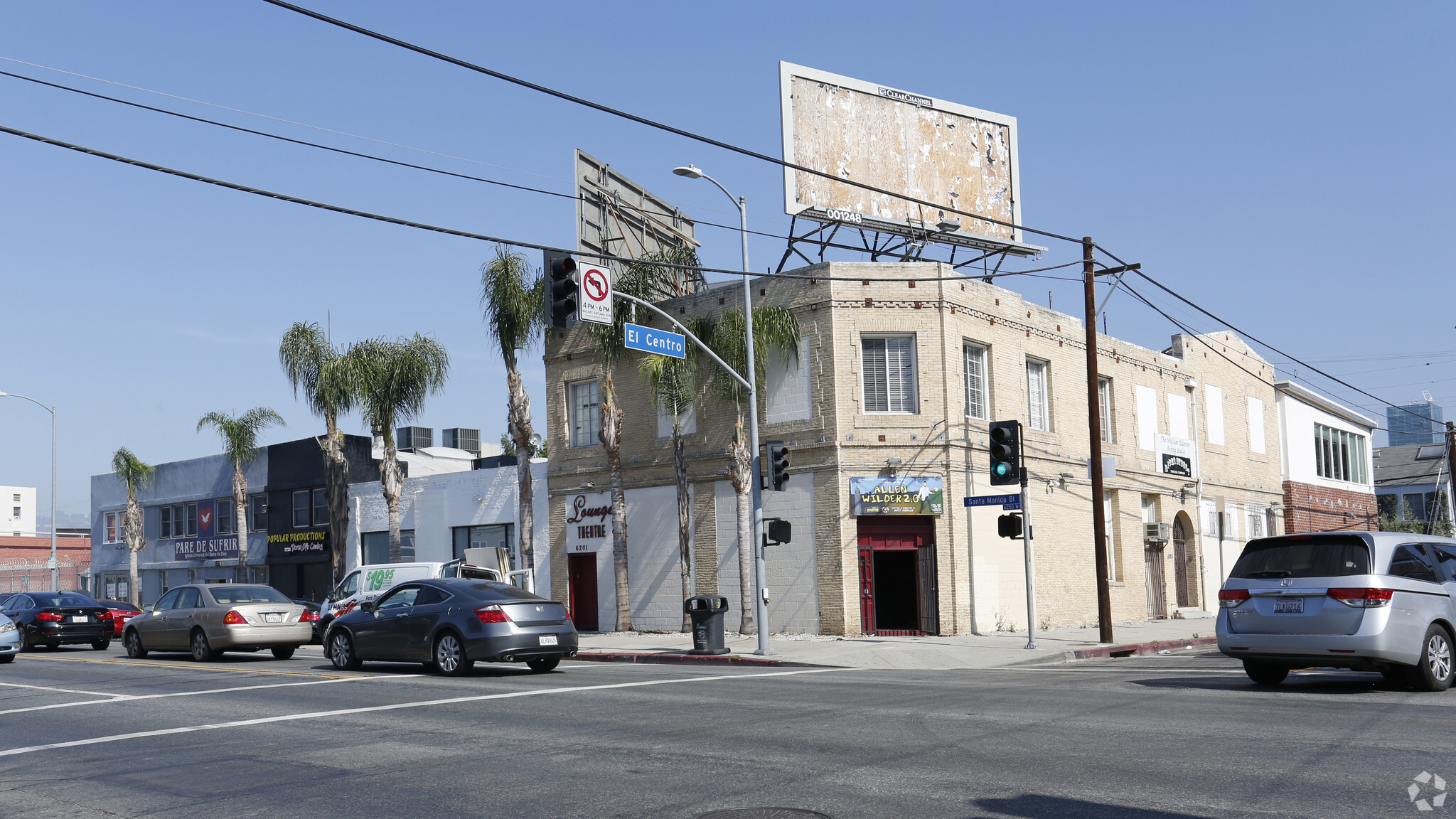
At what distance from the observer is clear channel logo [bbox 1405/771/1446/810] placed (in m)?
6.79

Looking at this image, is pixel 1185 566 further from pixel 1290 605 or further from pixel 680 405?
pixel 1290 605

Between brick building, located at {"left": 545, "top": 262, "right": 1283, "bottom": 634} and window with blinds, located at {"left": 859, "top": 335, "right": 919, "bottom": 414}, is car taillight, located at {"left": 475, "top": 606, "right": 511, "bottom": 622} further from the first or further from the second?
window with blinds, located at {"left": 859, "top": 335, "right": 919, "bottom": 414}

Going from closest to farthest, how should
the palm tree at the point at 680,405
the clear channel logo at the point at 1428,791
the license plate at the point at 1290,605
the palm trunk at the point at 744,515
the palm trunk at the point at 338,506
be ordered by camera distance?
the clear channel logo at the point at 1428,791, the license plate at the point at 1290,605, the palm trunk at the point at 744,515, the palm tree at the point at 680,405, the palm trunk at the point at 338,506

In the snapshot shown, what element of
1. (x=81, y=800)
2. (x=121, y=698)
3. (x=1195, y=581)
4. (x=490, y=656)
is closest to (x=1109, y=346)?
(x=1195, y=581)

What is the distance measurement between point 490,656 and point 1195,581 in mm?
27412

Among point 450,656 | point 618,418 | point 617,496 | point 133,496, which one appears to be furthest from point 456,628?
point 133,496

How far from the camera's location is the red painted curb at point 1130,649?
2169cm

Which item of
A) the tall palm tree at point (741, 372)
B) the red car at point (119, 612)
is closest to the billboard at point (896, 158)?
the tall palm tree at point (741, 372)

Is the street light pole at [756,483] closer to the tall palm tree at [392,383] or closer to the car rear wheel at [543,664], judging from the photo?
the car rear wheel at [543,664]

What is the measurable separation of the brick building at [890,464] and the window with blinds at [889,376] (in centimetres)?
4

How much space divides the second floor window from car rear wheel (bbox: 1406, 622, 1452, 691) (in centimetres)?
3644

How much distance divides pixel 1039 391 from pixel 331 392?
2086 centimetres

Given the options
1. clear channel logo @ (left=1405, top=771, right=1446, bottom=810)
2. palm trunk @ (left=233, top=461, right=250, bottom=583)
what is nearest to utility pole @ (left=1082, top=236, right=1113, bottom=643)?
clear channel logo @ (left=1405, top=771, right=1446, bottom=810)

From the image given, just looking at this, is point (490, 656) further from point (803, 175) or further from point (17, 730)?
point (803, 175)
